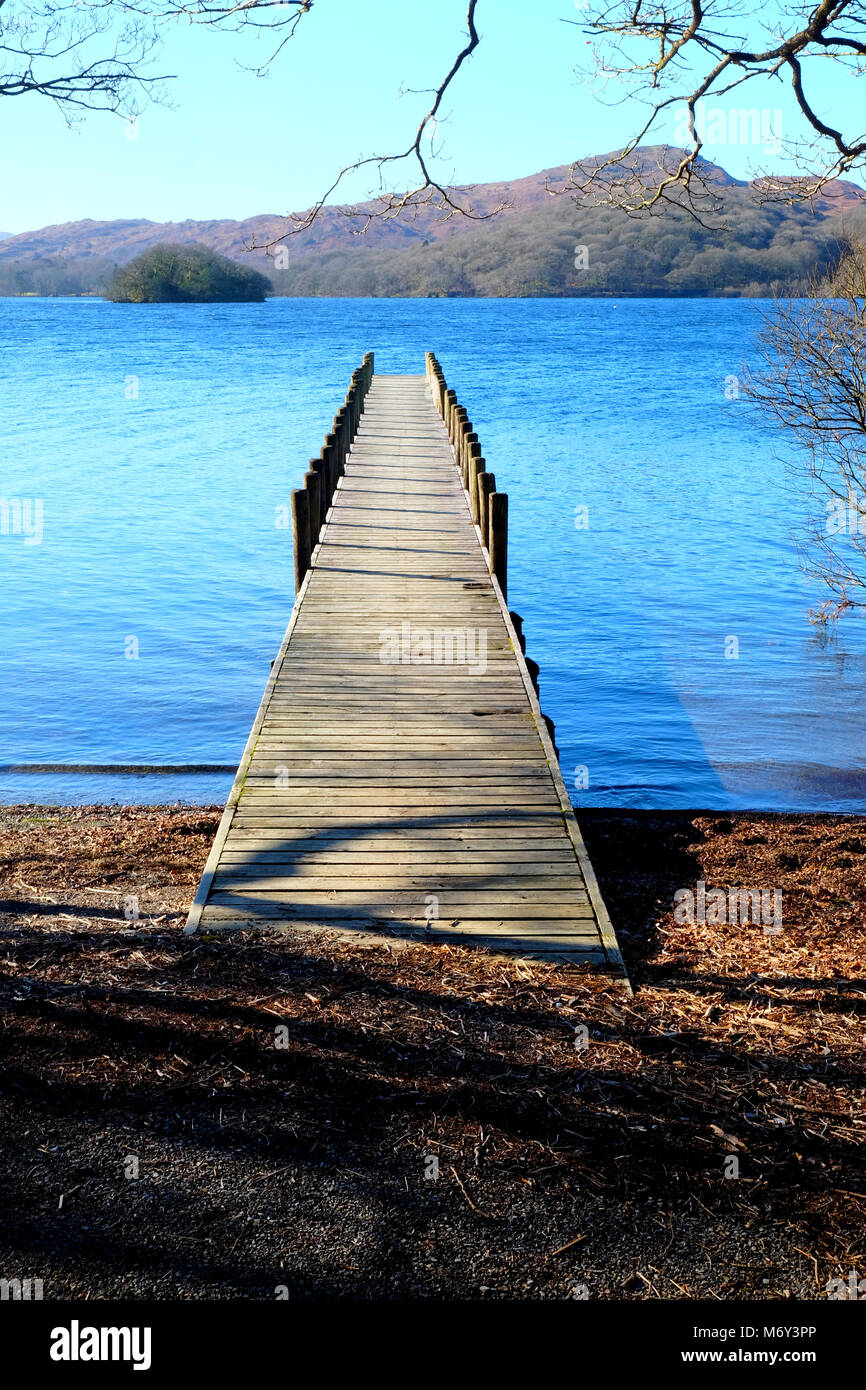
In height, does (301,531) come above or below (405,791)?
above

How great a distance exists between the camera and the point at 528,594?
75.7ft

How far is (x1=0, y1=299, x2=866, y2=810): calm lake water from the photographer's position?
46.5 ft

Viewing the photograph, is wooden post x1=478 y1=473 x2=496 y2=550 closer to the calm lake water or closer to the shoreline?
the calm lake water

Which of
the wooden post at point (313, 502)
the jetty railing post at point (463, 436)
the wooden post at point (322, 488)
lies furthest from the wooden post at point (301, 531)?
the jetty railing post at point (463, 436)

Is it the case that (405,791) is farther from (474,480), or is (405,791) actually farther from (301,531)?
(474,480)

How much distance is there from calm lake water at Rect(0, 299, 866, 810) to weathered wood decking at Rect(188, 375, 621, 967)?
2.57 metres

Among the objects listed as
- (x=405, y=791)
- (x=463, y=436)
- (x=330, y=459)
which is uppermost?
(x=463, y=436)

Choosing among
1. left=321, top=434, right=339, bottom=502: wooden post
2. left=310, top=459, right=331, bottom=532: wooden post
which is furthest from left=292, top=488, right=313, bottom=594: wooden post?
left=321, top=434, right=339, bottom=502: wooden post

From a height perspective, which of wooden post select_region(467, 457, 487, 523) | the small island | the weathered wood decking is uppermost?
the small island

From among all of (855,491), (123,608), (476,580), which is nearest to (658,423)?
(855,491)

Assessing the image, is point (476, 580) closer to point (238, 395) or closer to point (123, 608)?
point (123, 608)

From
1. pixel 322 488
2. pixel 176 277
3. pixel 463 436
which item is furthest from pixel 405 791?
pixel 176 277

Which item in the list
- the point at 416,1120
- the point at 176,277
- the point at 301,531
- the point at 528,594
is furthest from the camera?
the point at 176,277

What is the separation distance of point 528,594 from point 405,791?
1570 cm
